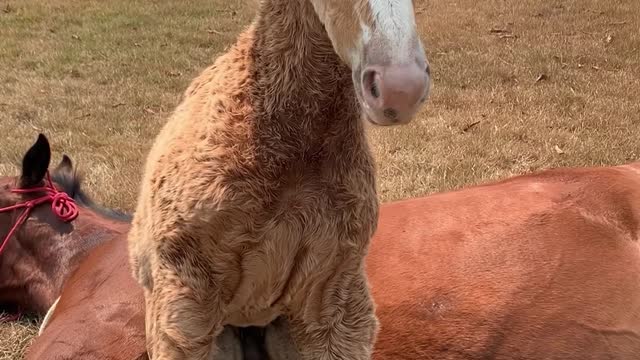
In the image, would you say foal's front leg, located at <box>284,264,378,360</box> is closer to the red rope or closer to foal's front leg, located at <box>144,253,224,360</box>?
foal's front leg, located at <box>144,253,224,360</box>

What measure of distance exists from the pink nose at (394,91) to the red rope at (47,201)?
181 centimetres

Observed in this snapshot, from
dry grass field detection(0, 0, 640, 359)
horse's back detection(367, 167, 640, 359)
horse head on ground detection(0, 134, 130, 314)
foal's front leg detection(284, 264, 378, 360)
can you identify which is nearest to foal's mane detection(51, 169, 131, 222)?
horse head on ground detection(0, 134, 130, 314)

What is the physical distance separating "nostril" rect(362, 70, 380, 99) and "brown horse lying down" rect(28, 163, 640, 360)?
80cm

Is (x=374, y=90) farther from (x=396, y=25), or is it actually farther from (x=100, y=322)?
(x=100, y=322)

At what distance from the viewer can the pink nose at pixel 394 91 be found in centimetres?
121

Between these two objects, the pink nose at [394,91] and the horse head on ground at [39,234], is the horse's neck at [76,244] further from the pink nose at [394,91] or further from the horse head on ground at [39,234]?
the pink nose at [394,91]

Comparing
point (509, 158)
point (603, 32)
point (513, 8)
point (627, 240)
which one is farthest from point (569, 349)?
point (513, 8)

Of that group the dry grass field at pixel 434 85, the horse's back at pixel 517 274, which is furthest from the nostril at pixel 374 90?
the dry grass field at pixel 434 85

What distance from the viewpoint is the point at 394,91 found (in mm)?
1208

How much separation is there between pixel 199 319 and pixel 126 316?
65 cm

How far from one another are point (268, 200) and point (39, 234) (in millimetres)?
1509

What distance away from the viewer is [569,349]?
2055 mm

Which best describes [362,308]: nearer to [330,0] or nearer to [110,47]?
[330,0]

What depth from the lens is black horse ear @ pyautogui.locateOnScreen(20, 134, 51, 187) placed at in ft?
8.71
